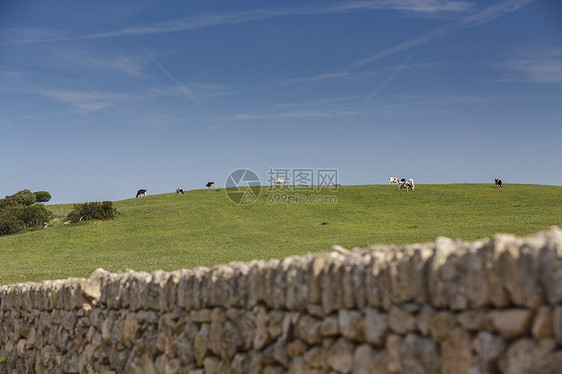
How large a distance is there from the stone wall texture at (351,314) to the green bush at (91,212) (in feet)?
147

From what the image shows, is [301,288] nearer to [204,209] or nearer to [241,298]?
[241,298]

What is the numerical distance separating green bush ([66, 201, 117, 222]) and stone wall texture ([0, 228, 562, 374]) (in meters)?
44.7

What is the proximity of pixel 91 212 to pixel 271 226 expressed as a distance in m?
18.3

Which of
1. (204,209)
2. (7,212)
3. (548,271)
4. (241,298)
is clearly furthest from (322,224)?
(548,271)

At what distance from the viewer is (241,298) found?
662cm

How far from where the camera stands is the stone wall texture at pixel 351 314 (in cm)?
393

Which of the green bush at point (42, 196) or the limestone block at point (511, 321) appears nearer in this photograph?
the limestone block at point (511, 321)

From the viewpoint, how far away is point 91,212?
52250mm

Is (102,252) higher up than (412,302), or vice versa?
(412,302)

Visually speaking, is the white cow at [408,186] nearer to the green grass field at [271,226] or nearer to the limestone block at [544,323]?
the green grass field at [271,226]

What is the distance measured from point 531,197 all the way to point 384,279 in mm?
57247

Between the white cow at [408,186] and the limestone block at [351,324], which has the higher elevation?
the white cow at [408,186]

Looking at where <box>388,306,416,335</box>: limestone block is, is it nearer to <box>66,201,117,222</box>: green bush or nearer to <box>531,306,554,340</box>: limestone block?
<box>531,306,554,340</box>: limestone block

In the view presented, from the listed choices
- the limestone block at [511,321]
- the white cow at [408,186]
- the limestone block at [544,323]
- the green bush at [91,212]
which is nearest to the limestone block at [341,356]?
the limestone block at [511,321]
